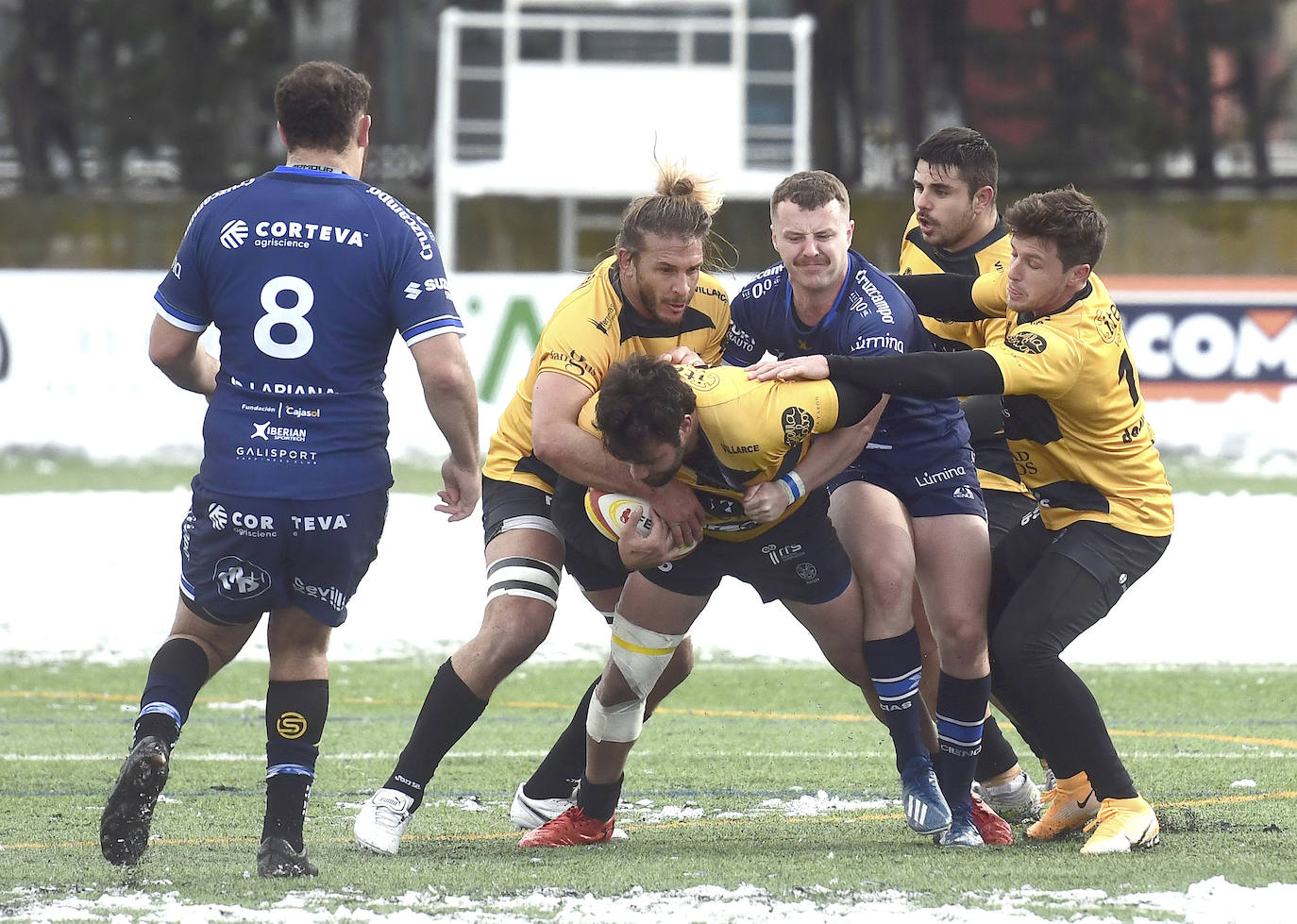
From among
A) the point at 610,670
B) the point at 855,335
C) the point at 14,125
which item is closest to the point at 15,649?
the point at 610,670

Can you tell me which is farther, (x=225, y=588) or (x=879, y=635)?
(x=879, y=635)

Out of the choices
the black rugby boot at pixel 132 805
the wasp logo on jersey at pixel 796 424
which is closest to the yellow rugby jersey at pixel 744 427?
the wasp logo on jersey at pixel 796 424

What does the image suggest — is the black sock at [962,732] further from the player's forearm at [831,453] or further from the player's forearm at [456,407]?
the player's forearm at [456,407]

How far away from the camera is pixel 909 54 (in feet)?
85.0

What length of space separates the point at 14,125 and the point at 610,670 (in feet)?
73.0

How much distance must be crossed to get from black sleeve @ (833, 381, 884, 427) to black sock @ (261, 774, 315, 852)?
5.57ft

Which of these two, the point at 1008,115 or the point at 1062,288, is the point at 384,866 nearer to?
the point at 1062,288

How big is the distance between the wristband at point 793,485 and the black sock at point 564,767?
0.97m

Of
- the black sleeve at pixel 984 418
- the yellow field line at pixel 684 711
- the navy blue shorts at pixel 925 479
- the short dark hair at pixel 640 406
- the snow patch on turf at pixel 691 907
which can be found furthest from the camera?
the yellow field line at pixel 684 711

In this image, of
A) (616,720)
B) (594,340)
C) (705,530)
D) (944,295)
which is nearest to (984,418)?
(944,295)

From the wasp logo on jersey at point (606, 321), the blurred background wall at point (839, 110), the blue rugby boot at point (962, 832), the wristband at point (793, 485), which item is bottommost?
the blue rugby boot at point (962, 832)

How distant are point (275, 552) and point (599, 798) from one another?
125 centimetres

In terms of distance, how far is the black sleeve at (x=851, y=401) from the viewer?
5129 mm

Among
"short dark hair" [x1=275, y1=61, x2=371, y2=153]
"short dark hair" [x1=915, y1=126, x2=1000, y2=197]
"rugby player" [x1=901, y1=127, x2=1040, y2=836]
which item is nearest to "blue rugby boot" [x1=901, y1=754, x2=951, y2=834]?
"rugby player" [x1=901, y1=127, x2=1040, y2=836]
